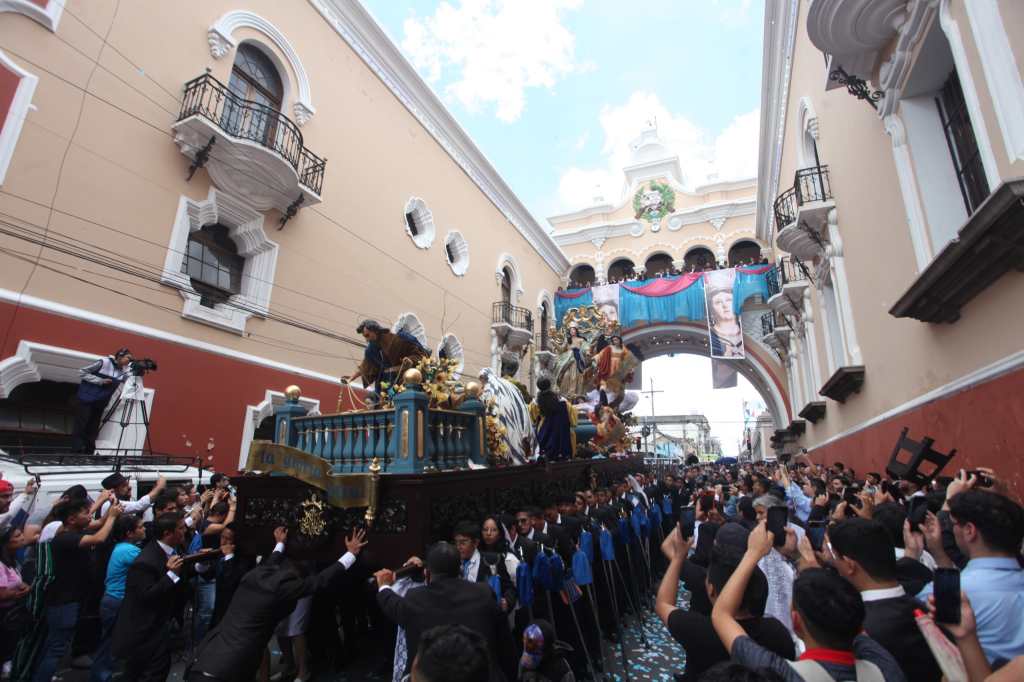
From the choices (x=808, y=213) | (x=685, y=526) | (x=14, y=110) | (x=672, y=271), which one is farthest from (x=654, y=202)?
(x=685, y=526)

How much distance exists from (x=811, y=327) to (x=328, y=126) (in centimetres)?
1218

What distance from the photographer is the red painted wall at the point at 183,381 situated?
6269mm

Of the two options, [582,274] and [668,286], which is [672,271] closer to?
[668,286]

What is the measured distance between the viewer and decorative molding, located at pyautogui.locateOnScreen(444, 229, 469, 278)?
1627 centimetres

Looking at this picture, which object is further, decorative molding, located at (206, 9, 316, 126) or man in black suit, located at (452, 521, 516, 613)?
decorative molding, located at (206, 9, 316, 126)

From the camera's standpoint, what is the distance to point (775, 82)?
1356 cm

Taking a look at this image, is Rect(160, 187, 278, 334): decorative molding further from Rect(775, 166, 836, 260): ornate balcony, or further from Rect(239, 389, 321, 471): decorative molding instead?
Rect(775, 166, 836, 260): ornate balcony

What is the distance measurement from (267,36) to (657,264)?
18.4m

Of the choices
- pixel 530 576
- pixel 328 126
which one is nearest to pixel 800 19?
pixel 328 126

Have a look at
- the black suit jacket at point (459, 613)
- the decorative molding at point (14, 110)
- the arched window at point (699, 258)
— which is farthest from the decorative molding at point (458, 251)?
the black suit jacket at point (459, 613)

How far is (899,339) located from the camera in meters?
6.36

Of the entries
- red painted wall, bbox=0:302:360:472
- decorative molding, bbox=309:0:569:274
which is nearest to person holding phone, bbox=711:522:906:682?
red painted wall, bbox=0:302:360:472

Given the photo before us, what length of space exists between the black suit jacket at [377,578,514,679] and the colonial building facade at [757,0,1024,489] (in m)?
3.87

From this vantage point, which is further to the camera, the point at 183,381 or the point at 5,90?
the point at 183,381
